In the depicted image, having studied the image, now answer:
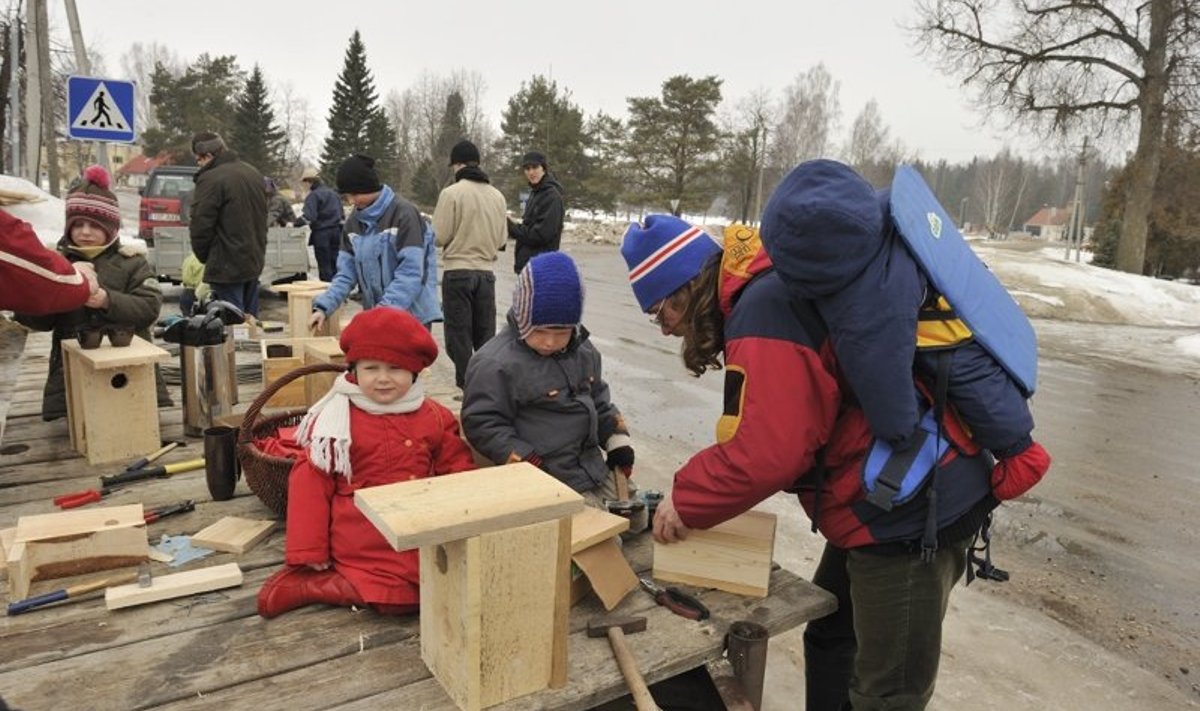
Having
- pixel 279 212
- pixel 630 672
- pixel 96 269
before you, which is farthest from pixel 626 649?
pixel 279 212

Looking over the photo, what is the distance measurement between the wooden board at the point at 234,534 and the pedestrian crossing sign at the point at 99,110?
7855 millimetres

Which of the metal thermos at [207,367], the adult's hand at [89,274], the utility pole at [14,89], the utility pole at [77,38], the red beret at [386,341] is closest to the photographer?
the red beret at [386,341]

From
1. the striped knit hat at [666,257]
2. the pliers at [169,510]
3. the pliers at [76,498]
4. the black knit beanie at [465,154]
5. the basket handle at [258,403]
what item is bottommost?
the pliers at [169,510]

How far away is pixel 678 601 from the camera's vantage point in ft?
8.13

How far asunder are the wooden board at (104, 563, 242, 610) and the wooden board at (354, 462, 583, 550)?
Result: 90cm

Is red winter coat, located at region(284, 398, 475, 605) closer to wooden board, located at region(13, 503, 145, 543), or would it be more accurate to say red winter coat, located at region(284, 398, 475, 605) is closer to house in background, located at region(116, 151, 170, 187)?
wooden board, located at region(13, 503, 145, 543)

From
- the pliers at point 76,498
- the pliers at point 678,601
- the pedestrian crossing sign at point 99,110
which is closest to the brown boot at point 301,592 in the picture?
the pliers at point 678,601

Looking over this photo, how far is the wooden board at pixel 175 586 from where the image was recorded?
238cm

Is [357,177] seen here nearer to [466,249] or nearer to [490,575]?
[466,249]

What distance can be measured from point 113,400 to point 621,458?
227 cm

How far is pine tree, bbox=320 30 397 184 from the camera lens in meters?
48.5

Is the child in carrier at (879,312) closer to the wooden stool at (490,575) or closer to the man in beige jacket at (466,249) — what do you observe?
the wooden stool at (490,575)

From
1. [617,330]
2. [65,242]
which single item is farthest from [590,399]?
[617,330]

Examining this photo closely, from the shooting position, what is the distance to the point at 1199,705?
3213mm
